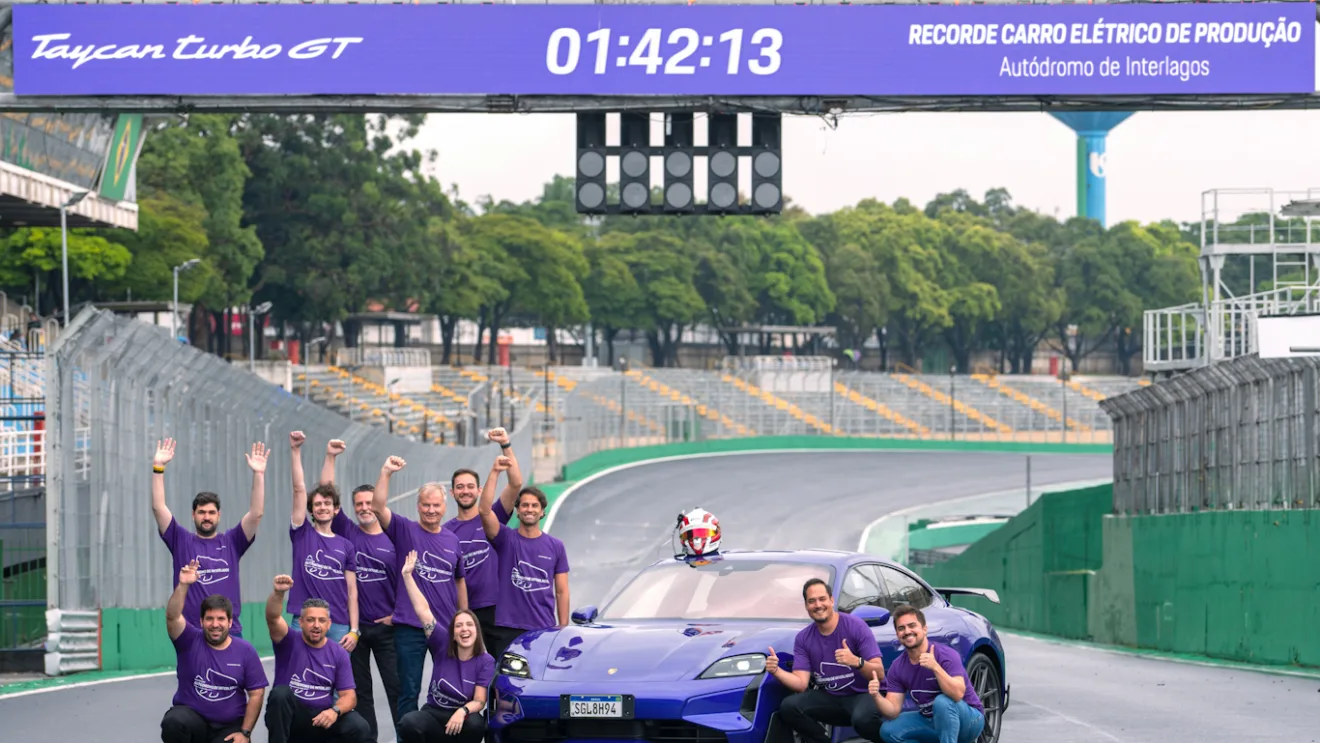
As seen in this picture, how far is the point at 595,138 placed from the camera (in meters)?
19.9

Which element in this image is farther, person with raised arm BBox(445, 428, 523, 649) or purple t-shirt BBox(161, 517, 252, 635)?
person with raised arm BBox(445, 428, 523, 649)

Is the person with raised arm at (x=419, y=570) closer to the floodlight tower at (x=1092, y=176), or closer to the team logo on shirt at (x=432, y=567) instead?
the team logo on shirt at (x=432, y=567)

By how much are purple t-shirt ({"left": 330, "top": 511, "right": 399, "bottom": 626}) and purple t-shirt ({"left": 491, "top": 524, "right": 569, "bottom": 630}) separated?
2.17ft

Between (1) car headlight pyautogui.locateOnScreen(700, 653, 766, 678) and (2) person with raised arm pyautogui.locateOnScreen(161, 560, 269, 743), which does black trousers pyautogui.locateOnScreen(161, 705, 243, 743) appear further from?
(1) car headlight pyautogui.locateOnScreen(700, 653, 766, 678)

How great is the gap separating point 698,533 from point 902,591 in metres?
1.29

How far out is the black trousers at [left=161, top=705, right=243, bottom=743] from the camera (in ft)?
32.4

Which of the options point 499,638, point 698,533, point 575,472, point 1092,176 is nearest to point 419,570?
point 499,638

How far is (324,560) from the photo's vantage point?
11273mm

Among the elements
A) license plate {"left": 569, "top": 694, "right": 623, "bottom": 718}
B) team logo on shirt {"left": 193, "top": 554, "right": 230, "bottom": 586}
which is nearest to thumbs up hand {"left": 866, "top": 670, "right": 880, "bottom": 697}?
license plate {"left": 569, "top": 694, "right": 623, "bottom": 718}

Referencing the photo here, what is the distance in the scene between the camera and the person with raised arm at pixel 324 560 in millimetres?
11250

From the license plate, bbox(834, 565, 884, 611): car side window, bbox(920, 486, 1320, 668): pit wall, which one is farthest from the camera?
bbox(920, 486, 1320, 668): pit wall

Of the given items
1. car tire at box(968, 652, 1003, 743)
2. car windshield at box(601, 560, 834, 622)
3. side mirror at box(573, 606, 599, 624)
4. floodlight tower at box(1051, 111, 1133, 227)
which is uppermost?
floodlight tower at box(1051, 111, 1133, 227)

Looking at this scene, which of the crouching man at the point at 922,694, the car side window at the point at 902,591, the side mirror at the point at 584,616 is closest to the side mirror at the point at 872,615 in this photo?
the crouching man at the point at 922,694

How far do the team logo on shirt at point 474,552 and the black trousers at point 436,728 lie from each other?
1515mm
